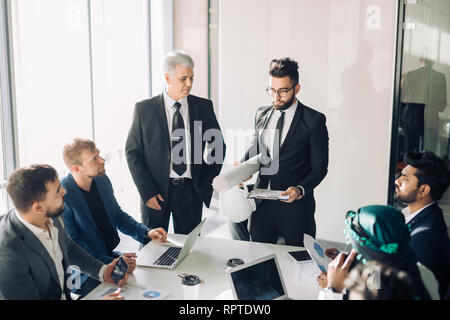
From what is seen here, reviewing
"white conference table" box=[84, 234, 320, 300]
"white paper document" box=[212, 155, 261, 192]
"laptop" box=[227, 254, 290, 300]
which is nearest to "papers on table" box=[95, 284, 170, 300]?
"white conference table" box=[84, 234, 320, 300]

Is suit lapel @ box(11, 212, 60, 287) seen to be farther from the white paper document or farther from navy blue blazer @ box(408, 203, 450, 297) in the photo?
navy blue blazer @ box(408, 203, 450, 297)

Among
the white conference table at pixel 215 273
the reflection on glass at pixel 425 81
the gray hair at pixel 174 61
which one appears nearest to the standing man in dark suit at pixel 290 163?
the white conference table at pixel 215 273

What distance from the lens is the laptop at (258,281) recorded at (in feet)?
5.91

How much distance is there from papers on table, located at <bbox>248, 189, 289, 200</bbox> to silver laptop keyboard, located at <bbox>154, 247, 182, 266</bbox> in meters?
0.62

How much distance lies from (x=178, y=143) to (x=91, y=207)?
89 centimetres

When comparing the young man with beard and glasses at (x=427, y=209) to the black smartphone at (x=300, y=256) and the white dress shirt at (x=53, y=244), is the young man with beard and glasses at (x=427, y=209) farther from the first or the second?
the white dress shirt at (x=53, y=244)

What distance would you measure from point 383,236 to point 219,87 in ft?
12.2

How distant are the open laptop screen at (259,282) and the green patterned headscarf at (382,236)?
1.45 ft

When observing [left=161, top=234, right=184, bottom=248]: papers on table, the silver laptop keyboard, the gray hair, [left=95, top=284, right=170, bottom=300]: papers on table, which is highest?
the gray hair

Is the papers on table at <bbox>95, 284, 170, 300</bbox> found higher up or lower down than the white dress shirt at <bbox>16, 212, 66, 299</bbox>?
lower down

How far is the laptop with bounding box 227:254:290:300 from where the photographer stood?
1.80m

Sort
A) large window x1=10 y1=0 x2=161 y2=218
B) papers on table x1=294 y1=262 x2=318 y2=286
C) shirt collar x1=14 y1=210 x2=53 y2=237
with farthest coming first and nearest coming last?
large window x1=10 y1=0 x2=161 y2=218
papers on table x1=294 y1=262 x2=318 y2=286
shirt collar x1=14 y1=210 x2=53 y2=237

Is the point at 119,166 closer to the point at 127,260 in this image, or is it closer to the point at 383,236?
the point at 127,260
